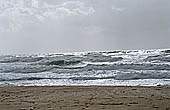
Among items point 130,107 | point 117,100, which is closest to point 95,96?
point 117,100

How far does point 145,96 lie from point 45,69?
52.9 feet

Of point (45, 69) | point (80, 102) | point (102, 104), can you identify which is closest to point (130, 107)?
point (102, 104)

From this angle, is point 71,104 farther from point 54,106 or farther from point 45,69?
point 45,69

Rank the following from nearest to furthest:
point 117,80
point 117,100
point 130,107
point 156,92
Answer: point 130,107 → point 117,100 → point 156,92 → point 117,80

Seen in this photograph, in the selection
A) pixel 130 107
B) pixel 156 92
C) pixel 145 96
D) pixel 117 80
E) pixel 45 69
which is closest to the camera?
pixel 130 107

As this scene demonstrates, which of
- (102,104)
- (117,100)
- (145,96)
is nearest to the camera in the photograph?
(102,104)

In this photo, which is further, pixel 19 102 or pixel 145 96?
pixel 145 96

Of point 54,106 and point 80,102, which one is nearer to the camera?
point 54,106

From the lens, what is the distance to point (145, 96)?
10.5 metres

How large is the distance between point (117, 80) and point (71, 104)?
26.8 ft

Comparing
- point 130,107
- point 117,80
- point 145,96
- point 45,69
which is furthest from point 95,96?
point 45,69

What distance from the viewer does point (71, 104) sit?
899 cm

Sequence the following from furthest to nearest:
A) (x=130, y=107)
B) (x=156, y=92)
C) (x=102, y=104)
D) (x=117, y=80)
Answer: (x=117, y=80)
(x=156, y=92)
(x=102, y=104)
(x=130, y=107)

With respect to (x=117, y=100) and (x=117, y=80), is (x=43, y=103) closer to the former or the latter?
(x=117, y=100)
